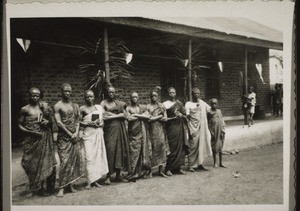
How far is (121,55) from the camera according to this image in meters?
4.42

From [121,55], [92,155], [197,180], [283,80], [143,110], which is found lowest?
[197,180]

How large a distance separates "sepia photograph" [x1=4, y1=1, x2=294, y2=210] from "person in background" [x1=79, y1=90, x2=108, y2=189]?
0.01m

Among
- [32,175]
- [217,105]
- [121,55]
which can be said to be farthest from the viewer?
[217,105]

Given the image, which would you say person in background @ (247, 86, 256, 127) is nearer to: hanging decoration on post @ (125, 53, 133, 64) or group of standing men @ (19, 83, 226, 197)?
group of standing men @ (19, 83, 226, 197)

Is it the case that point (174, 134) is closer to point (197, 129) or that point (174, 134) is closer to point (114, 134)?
point (197, 129)

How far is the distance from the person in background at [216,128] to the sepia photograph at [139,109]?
1 centimetres

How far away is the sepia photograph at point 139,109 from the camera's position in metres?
4.20

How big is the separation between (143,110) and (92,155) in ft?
2.87

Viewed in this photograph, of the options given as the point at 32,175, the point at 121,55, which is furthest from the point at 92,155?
the point at 121,55

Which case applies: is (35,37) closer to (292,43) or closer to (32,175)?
(32,175)

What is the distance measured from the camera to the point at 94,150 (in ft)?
14.2

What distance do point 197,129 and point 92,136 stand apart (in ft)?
4.81

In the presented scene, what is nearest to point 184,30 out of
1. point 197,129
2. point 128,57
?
point 128,57

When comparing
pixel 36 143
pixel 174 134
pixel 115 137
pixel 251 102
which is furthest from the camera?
pixel 251 102
